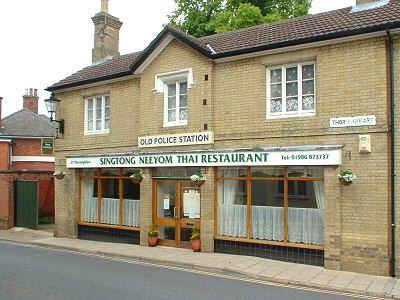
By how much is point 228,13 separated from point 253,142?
13.9m

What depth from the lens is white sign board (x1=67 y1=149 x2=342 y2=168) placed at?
11016 mm

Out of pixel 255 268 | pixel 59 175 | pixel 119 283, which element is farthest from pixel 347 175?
pixel 59 175

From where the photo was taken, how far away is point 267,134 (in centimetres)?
1209

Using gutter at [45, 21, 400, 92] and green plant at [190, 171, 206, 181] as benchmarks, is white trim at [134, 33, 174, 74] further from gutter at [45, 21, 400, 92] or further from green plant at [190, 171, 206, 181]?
green plant at [190, 171, 206, 181]

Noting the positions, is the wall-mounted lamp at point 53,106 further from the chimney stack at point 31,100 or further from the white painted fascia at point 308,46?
the chimney stack at point 31,100

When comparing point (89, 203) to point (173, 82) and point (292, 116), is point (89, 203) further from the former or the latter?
point (292, 116)

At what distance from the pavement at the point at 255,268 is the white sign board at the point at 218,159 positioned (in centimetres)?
256

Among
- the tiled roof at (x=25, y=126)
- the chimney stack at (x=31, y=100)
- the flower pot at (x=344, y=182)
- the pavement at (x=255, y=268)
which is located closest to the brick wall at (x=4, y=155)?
the tiled roof at (x=25, y=126)

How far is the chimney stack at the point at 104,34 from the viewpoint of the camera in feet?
64.9

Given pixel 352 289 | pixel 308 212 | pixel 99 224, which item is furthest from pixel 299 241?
pixel 99 224

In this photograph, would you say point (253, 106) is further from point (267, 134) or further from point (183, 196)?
point (183, 196)

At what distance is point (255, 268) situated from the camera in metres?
10.9

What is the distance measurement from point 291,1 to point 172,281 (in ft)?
68.5

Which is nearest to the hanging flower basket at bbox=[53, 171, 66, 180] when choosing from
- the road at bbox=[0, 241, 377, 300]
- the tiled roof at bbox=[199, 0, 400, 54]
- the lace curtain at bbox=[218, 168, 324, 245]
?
the road at bbox=[0, 241, 377, 300]
